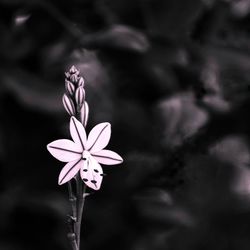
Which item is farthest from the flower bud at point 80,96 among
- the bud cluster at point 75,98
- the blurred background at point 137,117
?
the blurred background at point 137,117

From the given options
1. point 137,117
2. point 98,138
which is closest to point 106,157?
point 98,138

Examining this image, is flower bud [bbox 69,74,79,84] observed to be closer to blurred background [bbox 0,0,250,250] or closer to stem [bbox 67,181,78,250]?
stem [bbox 67,181,78,250]

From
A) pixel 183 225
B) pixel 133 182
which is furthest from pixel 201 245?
pixel 133 182

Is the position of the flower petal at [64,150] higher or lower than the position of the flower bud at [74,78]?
lower

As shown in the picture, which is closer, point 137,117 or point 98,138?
point 98,138

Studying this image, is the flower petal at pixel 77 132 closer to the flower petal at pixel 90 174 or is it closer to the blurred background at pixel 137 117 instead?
the flower petal at pixel 90 174

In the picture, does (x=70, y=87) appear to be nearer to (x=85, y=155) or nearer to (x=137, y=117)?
(x=85, y=155)

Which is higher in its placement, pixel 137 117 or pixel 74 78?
pixel 137 117

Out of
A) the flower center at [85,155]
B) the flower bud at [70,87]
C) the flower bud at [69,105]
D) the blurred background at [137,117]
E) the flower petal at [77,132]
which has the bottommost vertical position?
the flower center at [85,155]
